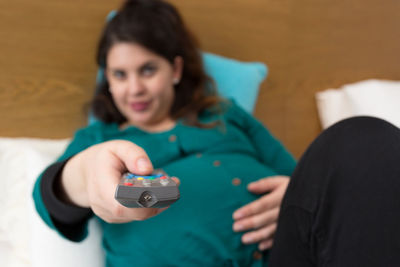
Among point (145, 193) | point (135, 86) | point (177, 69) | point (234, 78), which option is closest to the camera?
point (145, 193)

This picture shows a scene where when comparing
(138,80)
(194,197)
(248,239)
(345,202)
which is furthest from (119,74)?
(345,202)

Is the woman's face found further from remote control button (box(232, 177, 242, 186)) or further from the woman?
remote control button (box(232, 177, 242, 186))

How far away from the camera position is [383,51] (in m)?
1.28

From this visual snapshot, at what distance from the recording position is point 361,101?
44.3 inches

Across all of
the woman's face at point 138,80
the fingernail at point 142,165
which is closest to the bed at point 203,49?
the woman's face at point 138,80

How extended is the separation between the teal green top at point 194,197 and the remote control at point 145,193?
260mm

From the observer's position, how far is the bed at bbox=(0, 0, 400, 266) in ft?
2.47

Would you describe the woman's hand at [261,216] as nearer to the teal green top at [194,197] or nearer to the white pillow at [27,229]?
the teal green top at [194,197]

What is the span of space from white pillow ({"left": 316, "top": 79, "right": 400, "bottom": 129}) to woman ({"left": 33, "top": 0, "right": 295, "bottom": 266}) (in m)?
0.44

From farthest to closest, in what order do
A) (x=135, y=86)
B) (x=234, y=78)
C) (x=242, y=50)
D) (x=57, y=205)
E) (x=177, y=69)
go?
(x=242, y=50) < (x=234, y=78) < (x=177, y=69) < (x=135, y=86) < (x=57, y=205)

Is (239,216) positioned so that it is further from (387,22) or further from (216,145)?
(387,22)

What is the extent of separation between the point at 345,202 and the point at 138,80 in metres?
0.48

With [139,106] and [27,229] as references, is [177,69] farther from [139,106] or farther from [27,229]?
[27,229]

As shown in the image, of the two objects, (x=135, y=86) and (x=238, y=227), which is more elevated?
(x=135, y=86)
